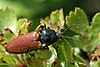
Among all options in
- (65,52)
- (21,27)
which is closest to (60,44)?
(65,52)

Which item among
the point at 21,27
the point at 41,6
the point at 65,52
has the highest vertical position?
the point at 41,6

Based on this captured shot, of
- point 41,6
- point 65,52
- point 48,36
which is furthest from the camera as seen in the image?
point 41,6

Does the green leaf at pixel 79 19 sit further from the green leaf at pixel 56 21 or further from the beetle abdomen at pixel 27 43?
the beetle abdomen at pixel 27 43

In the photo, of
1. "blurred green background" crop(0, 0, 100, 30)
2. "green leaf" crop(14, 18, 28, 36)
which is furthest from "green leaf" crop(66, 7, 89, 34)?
"blurred green background" crop(0, 0, 100, 30)

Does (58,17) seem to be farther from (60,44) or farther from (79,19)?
(60,44)

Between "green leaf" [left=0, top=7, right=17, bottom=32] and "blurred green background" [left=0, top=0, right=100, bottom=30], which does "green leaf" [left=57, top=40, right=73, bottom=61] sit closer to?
"green leaf" [left=0, top=7, right=17, bottom=32]

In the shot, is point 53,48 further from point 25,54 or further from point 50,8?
point 50,8

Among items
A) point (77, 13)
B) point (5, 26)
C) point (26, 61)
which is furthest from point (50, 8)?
point (26, 61)
